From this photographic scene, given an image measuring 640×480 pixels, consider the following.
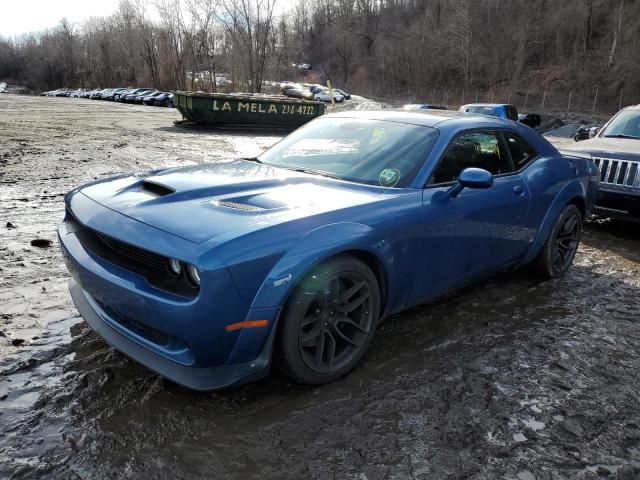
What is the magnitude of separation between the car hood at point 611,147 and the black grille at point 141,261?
575cm

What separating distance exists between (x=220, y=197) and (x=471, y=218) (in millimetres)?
1711

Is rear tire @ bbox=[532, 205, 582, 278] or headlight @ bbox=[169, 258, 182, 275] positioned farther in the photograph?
rear tire @ bbox=[532, 205, 582, 278]

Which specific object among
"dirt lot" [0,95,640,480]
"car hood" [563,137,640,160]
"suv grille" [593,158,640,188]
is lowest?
"dirt lot" [0,95,640,480]

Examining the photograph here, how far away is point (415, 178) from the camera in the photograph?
3143 millimetres

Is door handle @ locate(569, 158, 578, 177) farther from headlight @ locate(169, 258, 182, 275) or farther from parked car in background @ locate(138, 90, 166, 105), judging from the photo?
parked car in background @ locate(138, 90, 166, 105)

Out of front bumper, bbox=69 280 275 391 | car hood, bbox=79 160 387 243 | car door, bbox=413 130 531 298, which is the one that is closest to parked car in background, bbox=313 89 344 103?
car door, bbox=413 130 531 298

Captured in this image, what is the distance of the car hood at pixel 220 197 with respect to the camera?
7.91 ft

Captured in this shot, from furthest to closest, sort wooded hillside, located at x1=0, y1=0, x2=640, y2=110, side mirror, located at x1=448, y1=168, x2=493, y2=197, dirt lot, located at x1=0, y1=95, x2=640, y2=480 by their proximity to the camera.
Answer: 1. wooded hillside, located at x1=0, y1=0, x2=640, y2=110
2. side mirror, located at x1=448, y1=168, x2=493, y2=197
3. dirt lot, located at x1=0, y1=95, x2=640, y2=480

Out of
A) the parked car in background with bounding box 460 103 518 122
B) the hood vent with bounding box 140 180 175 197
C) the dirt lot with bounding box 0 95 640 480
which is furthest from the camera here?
the parked car in background with bounding box 460 103 518 122

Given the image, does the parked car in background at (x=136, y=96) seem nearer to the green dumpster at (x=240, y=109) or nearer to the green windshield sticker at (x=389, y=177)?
the green dumpster at (x=240, y=109)

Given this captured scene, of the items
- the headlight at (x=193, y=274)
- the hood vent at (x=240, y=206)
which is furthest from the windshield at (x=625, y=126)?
the headlight at (x=193, y=274)

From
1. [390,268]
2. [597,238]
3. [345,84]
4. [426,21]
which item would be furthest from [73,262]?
[345,84]

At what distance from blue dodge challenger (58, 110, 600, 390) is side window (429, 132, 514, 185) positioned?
0.01m

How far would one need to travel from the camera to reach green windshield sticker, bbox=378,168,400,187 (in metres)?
3.11
